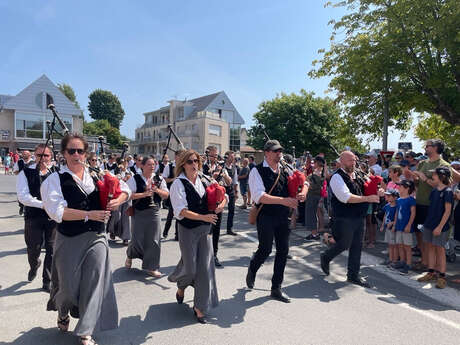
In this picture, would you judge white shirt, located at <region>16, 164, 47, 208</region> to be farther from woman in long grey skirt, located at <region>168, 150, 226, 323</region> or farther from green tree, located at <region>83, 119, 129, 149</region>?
green tree, located at <region>83, 119, 129, 149</region>

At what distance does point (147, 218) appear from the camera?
5.85 m

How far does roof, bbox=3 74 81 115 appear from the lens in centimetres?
4138

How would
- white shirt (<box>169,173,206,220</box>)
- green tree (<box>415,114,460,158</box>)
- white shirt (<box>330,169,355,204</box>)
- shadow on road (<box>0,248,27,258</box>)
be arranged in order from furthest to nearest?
1. green tree (<box>415,114,460,158</box>)
2. shadow on road (<box>0,248,27,258</box>)
3. white shirt (<box>330,169,355,204</box>)
4. white shirt (<box>169,173,206,220</box>)

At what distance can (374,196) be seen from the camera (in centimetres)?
522

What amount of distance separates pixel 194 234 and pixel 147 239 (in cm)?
183

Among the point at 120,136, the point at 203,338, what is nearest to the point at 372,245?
the point at 203,338

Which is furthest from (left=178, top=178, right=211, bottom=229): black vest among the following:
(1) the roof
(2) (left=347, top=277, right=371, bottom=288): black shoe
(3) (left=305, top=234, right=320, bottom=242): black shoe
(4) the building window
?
(4) the building window

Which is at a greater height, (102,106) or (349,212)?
(102,106)

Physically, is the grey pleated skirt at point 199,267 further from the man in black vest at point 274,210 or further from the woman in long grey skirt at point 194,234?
the man in black vest at point 274,210

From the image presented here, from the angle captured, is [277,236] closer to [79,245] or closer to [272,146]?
[272,146]

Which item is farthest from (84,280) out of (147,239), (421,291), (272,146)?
(421,291)

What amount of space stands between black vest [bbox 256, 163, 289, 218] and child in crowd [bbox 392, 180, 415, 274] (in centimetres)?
268

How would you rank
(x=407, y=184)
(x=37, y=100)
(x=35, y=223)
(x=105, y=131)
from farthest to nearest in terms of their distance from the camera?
(x=105, y=131) < (x=37, y=100) < (x=407, y=184) < (x=35, y=223)

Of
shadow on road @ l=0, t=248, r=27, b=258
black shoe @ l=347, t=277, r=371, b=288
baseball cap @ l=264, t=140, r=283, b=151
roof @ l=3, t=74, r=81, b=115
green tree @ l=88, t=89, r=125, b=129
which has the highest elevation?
green tree @ l=88, t=89, r=125, b=129
